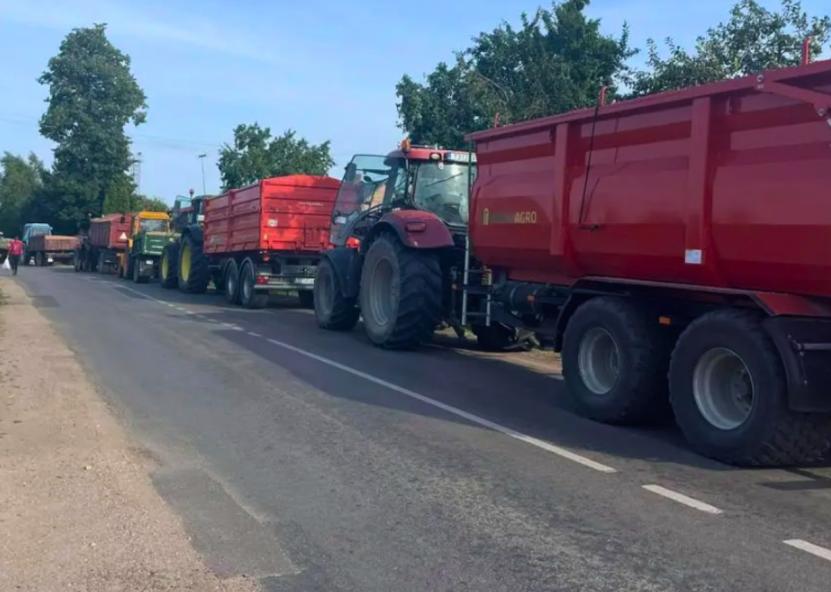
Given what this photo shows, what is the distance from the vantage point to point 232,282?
23688 mm

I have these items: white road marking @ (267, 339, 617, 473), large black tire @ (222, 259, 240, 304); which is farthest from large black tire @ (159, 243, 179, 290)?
white road marking @ (267, 339, 617, 473)

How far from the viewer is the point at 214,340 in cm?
1510

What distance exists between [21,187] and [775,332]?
8825 centimetres

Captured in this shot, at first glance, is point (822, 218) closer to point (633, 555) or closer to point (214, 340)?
point (633, 555)

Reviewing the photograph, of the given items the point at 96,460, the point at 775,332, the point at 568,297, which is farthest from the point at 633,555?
the point at 568,297

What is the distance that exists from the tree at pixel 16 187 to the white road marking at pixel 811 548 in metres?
74.0

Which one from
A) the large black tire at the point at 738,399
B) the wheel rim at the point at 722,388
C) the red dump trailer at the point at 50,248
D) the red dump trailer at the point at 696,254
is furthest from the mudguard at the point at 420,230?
the red dump trailer at the point at 50,248

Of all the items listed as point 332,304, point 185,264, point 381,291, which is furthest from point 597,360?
point 185,264

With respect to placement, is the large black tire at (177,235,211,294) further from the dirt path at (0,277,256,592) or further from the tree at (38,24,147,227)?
the tree at (38,24,147,227)

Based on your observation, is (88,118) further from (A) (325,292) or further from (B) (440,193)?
(B) (440,193)

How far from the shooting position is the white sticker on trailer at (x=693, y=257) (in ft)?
27.1

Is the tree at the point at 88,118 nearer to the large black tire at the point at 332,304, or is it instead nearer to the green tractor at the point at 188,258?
the green tractor at the point at 188,258

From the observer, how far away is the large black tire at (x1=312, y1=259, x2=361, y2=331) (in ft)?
54.1

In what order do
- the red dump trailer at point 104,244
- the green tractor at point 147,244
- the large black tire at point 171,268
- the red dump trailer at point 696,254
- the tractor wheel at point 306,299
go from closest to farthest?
1. the red dump trailer at point 696,254
2. the tractor wheel at point 306,299
3. the large black tire at point 171,268
4. the green tractor at point 147,244
5. the red dump trailer at point 104,244
